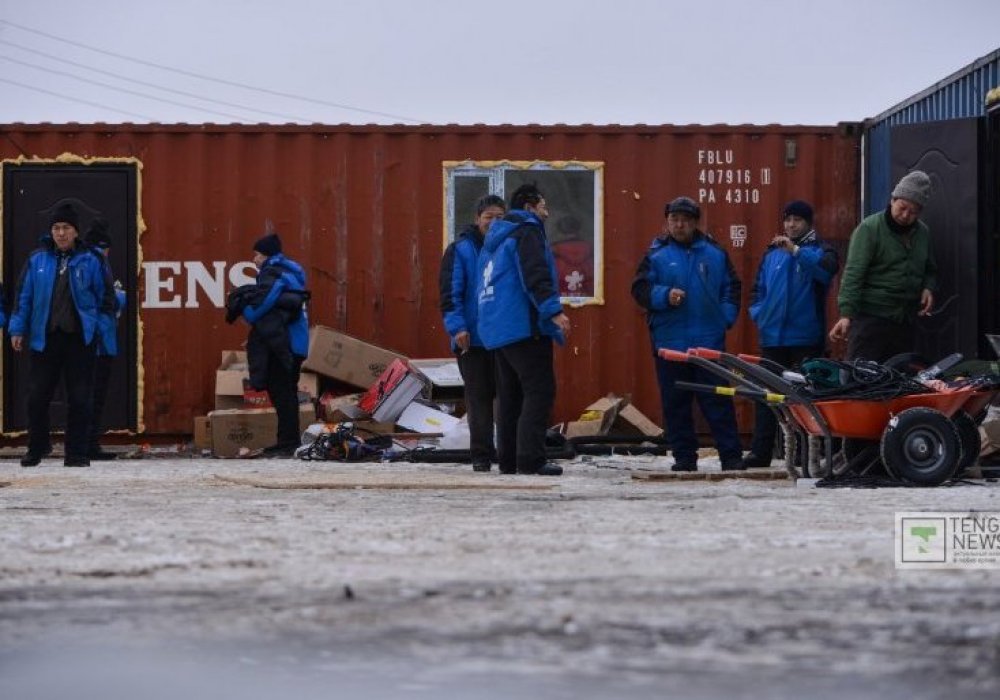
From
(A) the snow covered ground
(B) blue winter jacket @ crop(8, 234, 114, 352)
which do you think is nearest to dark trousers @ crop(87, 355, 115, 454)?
(B) blue winter jacket @ crop(8, 234, 114, 352)

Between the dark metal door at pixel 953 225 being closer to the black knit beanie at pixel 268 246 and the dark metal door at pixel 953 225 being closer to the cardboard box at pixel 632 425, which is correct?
the cardboard box at pixel 632 425

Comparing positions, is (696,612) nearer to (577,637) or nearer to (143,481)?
(577,637)

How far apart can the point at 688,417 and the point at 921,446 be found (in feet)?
6.68

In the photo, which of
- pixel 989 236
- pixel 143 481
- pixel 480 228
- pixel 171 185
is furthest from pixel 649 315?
pixel 171 185

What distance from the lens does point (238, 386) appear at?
12.2 meters

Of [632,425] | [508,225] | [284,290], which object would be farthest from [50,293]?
[632,425]

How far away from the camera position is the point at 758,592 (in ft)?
13.6

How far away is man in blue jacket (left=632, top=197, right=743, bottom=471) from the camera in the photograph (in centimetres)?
920

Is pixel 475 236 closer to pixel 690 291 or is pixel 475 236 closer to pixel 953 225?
pixel 690 291

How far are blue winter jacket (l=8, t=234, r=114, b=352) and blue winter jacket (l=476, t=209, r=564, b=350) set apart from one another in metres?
2.69

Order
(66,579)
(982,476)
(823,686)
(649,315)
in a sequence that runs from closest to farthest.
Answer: (823,686) → (66,579) → (982,476) → (649,315)

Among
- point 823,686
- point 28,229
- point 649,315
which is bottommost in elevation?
point 823,686

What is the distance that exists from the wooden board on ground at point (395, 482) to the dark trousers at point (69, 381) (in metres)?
1.81

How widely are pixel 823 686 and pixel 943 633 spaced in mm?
566
